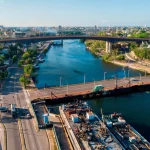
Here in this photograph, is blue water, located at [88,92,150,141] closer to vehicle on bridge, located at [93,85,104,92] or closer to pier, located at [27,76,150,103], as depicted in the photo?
pier, located at [27,76,150,103]

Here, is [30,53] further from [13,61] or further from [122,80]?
[122,80]

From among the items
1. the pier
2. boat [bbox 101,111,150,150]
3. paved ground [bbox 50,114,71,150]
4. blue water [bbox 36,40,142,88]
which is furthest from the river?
paved ground [bbox 50,114,71,150]

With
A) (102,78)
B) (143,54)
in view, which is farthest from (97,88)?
(143,54)

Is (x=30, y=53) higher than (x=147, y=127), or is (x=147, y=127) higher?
(x=30, y=53)

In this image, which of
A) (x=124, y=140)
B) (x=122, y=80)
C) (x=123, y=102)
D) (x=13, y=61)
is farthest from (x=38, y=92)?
(x=13, y=61)

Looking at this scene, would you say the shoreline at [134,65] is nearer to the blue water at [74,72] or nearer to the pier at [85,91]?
the blue water at [74,72]
